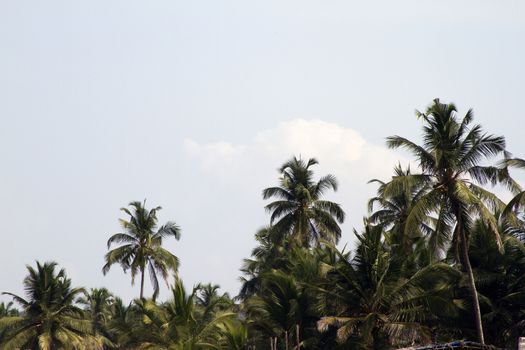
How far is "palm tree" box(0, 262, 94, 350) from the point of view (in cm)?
5072

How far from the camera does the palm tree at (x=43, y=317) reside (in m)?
50.7

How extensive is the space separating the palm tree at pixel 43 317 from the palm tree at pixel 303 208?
14.1m

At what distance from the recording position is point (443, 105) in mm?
36781

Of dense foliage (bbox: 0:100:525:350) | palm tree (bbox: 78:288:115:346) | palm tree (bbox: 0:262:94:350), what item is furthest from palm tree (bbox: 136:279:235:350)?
palm tree (bbox: 78:288:115:346)

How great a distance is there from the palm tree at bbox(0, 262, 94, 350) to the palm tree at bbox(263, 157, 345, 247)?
46.3ft

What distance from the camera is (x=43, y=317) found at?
168ft

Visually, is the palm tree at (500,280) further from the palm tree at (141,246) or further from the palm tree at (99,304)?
the palm tree at (99,304)

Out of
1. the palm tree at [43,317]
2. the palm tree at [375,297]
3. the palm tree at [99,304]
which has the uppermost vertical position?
the palm tree at [99,304]

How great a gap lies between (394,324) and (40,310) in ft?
82.3

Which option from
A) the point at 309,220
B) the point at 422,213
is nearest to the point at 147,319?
the point at 309,220

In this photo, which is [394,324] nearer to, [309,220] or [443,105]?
[443,105]

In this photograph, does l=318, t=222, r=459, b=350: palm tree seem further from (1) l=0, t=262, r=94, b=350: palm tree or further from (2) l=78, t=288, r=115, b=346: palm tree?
(2) l=78, t=288, r=115, b=346: palm tree

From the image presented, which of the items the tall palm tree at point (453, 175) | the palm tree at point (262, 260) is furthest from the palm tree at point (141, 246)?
the tall palm tree at point (453, 175)

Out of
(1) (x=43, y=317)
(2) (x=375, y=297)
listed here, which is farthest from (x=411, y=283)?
(1) (x=43, y=317)
